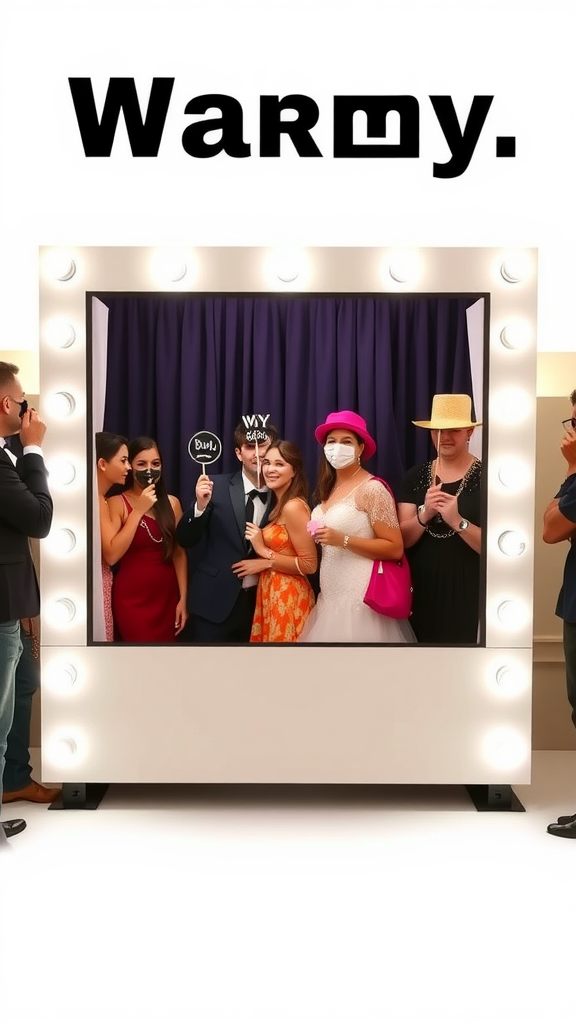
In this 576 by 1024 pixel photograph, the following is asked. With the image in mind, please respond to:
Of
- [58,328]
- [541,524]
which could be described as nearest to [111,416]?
[58,328]

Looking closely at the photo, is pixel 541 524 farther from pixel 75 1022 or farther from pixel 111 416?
pixel 75 1022

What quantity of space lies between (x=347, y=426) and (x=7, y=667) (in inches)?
54.1

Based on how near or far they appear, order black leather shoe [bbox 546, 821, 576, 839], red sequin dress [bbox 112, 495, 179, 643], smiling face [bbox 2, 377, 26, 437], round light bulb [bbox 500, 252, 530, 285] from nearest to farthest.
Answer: smiling face [bbox 2, 377, 26, 437] < black leather shoe [bbox 546, 821, 576, 839] < round light bulb [bbox 500, 252, 530, 285] < red sequin dress [bbox 112, 495, 179, 643]

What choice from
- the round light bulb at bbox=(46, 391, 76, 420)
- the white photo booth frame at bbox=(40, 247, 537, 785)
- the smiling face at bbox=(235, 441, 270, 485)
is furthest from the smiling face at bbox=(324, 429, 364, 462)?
the round light bulb at bbox=(46, 391, 76, 420)

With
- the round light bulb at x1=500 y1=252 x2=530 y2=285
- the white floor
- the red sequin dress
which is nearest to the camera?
the white floor

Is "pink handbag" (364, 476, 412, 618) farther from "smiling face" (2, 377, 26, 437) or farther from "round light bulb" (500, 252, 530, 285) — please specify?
"smiling face" (2, 377, 26, 437)

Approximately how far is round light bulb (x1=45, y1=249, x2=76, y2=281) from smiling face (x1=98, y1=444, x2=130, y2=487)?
2.01 ft

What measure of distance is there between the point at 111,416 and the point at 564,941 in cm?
215

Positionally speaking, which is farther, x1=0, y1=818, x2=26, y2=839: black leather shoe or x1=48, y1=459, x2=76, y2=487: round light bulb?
x1=48, y1=459, x2=76, y2=487: round light bulb

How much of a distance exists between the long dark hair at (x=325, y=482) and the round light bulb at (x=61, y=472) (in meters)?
0.85

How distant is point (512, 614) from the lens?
3174 millimetres

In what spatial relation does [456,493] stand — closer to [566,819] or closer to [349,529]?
[349,529]

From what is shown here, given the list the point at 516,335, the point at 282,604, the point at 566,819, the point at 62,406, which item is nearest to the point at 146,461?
the point at 62,406

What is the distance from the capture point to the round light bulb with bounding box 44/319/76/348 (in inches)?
124
